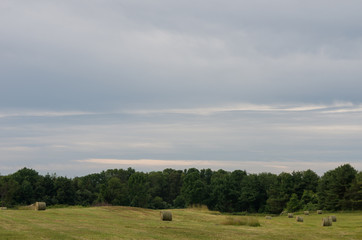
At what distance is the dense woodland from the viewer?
8056 centimetres

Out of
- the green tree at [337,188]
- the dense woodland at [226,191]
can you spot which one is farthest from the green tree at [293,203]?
the green tree at [337,188]

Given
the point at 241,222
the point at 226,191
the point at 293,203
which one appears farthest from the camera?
the point at 226,191

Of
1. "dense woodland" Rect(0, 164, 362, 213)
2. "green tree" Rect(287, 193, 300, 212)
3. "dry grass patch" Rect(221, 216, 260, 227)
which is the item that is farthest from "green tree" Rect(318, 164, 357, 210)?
"dry grass patch" Rect(221, 216, 260, 227)

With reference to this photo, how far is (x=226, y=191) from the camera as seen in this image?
115m

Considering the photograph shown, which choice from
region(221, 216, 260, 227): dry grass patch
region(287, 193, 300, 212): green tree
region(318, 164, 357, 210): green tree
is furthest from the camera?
region(287, 193, 300, 212): green tree

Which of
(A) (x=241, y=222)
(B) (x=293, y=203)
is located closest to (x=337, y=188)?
(B) (x=293, y=203)

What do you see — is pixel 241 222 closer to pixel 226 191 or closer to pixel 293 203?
pixel 293 203

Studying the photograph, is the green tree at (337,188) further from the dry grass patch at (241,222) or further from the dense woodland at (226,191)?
the dry grass patch at (241,222)

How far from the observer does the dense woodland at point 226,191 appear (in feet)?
264

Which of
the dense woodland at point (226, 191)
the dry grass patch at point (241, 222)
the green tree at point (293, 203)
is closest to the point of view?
the dry grass patch at point (241, 222)

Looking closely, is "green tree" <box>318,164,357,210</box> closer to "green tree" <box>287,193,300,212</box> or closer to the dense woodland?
the dense woodland

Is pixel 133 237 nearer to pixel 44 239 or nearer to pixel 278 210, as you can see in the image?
pixel 44 239

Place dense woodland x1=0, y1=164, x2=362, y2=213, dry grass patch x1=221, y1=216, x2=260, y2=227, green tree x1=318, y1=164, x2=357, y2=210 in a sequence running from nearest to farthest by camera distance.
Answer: dry grass patch x1=221, y1=216, x2=260, y2=227, green tree x1=318, y1=164, x2=357, y2=210, dense woodland x1=0, y1=164, x2=362, y2=213

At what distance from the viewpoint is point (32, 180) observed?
106188 millimetres
